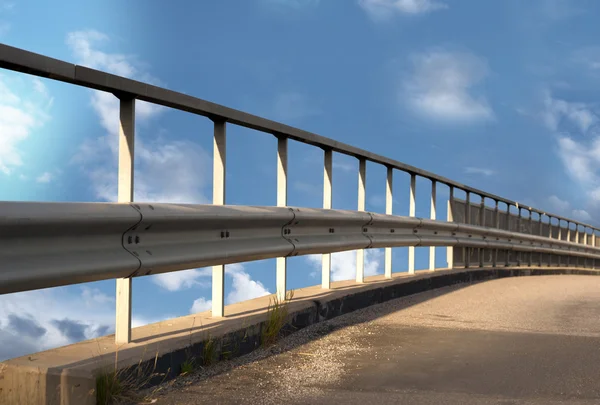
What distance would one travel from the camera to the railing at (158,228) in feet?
11.9

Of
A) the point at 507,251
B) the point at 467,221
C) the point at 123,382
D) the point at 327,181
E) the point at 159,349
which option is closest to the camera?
the point at 123,382

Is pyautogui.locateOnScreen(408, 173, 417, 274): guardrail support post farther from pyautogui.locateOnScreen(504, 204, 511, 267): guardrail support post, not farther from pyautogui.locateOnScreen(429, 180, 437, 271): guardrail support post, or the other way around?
pyautogui.locateOnScreen(504, 204, 511, 267): guardrail support post

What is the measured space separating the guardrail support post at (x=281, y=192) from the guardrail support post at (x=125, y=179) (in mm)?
2190

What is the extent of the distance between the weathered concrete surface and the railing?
715mm

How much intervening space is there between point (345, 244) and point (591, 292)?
549 centimetres

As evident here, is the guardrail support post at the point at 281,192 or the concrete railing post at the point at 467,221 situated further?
the concrete railing post at the point at 467,221

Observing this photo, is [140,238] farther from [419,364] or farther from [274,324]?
[419,364]

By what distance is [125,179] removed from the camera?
443cm

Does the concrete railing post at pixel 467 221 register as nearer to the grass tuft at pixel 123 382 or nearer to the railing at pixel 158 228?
the railing at pixel 158 228

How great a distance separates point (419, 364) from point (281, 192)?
2.16 m

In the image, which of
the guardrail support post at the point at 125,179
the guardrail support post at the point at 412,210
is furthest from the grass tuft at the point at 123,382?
the guardrail support post at the point at 412,210

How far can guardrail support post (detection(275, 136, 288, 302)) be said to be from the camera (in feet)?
21.4

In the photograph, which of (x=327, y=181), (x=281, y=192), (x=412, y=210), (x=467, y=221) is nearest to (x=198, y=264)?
(x=281, y=192)

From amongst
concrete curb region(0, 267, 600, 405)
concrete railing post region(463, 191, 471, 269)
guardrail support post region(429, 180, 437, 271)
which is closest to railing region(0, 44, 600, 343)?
concrete curb region(0, 267, 600, 405)
